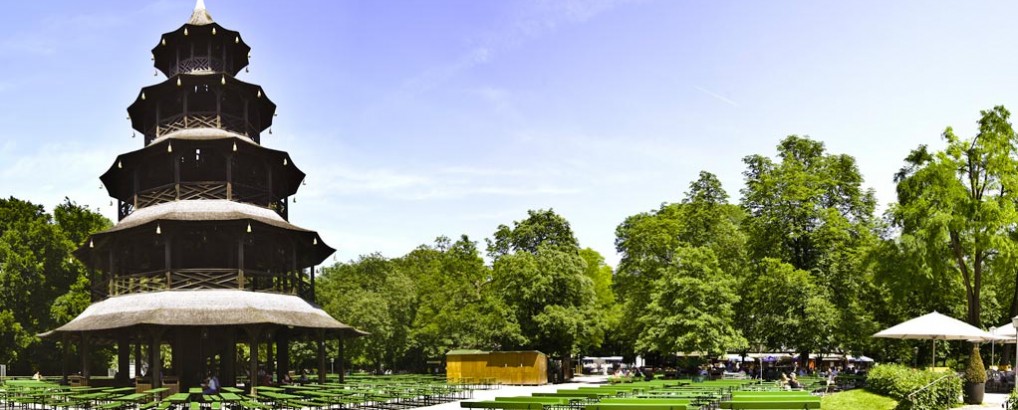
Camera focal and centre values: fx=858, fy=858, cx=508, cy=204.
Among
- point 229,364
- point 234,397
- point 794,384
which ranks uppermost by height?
point 234,397

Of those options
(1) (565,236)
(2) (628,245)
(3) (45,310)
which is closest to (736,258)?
(2) (628,245)

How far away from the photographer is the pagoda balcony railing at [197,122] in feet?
144

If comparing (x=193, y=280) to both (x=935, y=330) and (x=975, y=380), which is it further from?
(x=975, y=380)

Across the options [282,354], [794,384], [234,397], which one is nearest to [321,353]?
[282,354]

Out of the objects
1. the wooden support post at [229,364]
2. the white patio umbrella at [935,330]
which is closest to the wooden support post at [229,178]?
the wooden support post at [229,364]

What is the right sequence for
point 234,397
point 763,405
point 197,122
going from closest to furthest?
1. point 763,405
2. point 234,397
3. point 197,122

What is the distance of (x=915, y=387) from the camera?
2600cm

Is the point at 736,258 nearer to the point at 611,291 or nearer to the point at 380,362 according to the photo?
the point at 611,291

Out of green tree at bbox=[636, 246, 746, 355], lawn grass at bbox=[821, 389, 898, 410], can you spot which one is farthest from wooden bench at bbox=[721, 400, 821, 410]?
green tree at bbox=[636, 246, 746, 355]

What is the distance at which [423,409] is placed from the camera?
111 feet

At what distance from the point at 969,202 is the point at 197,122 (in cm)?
3999

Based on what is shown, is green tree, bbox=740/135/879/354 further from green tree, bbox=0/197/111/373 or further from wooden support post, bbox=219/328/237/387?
green tree, bbox=0/197/111/373

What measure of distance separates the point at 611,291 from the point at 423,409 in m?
45.6

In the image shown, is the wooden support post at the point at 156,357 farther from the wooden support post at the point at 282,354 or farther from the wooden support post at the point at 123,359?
the wooden support post at the point at 282,354
